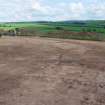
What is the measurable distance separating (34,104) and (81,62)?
9.90 meters

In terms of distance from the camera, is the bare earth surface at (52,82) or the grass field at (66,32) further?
the grass field at (66,32)

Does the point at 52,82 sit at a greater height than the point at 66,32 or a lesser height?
greater

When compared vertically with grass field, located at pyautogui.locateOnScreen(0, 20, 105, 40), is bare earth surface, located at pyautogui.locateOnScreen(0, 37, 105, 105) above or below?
above

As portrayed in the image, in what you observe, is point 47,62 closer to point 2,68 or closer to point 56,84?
point 2,68

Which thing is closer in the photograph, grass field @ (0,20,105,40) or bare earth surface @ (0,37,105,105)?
bare earth surface @ (0,37,105,105)

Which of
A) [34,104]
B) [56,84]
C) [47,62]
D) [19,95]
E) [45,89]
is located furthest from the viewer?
[47,62]

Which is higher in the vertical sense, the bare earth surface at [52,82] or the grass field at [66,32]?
the bare earth surface at [52,82]

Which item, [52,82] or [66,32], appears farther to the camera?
[66,32]

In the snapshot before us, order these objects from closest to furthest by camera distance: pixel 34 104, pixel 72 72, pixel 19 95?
pixel 34 104
pixel 19 95
pixel 72 72

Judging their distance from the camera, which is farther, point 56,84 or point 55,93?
point 56,84

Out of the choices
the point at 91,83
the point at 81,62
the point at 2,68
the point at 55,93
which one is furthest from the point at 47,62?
the point at 55,93

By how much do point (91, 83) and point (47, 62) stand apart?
6284mm

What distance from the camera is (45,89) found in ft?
39.8

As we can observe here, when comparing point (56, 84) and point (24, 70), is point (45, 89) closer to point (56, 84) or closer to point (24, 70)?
point (56, 84)
